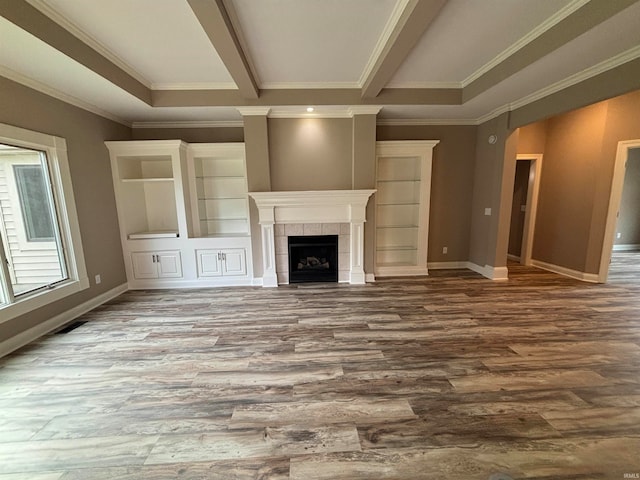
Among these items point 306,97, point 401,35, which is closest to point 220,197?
point 306,97

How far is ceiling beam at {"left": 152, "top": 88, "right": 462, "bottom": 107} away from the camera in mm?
3566

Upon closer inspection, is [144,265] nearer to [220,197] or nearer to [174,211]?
[174,211]

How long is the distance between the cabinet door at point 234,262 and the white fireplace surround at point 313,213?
0.35m

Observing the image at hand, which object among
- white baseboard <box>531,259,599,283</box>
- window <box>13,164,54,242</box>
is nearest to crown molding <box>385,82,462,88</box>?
white baseboard <box>531,259,599,283</box>

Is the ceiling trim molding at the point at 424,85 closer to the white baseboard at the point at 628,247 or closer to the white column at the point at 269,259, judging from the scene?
the white column at the point at 269,259

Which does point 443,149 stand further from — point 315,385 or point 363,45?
point 315,385

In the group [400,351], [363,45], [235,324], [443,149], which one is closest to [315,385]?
[400,351]

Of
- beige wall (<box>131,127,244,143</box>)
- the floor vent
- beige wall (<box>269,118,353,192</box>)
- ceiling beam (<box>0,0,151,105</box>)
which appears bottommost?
the floor vent

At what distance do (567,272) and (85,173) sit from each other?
7.40 meters

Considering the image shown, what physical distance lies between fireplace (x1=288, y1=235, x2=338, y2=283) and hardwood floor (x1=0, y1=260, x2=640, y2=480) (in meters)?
1.04

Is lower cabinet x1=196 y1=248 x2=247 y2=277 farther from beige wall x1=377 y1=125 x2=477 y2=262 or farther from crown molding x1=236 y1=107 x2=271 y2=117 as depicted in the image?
beige wall x1=377 y1=125 x2=477 y2=262

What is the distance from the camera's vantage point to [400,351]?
2373 mm

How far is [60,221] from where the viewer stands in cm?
313

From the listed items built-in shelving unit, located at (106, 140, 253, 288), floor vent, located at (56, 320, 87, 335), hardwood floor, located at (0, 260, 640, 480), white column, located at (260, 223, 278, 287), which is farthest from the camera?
white column, located at (260, 223, 278, 287)
